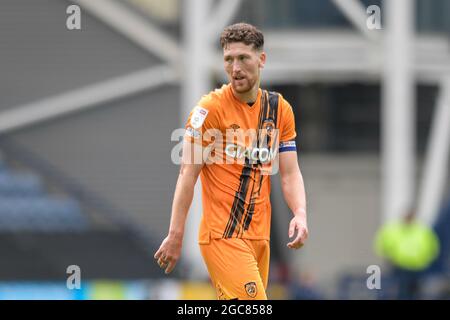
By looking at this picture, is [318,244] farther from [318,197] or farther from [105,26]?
[105,26]

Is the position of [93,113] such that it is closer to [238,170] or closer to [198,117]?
[238,170]

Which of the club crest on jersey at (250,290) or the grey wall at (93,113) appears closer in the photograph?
the club crest on jersey at (250,290)

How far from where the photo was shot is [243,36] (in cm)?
720

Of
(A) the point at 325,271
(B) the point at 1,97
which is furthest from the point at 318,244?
(B) the point at 1,97

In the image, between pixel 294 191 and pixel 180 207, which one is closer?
pixel 180 207

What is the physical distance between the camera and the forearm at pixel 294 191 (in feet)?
24.9

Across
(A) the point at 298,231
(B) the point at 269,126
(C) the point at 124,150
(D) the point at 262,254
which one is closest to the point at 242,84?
(B) the point at 269,126

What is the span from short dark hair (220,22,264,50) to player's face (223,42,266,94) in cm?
2

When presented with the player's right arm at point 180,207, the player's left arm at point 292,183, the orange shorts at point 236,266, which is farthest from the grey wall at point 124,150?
the player's right arm at point 180,207

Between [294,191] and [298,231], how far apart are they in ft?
1.53

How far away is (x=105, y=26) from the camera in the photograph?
24.1 meters

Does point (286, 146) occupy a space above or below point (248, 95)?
below

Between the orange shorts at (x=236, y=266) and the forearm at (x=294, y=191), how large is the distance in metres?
0.31

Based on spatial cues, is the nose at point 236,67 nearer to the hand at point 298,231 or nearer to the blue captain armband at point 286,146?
the blue captain armband at point 286,146
